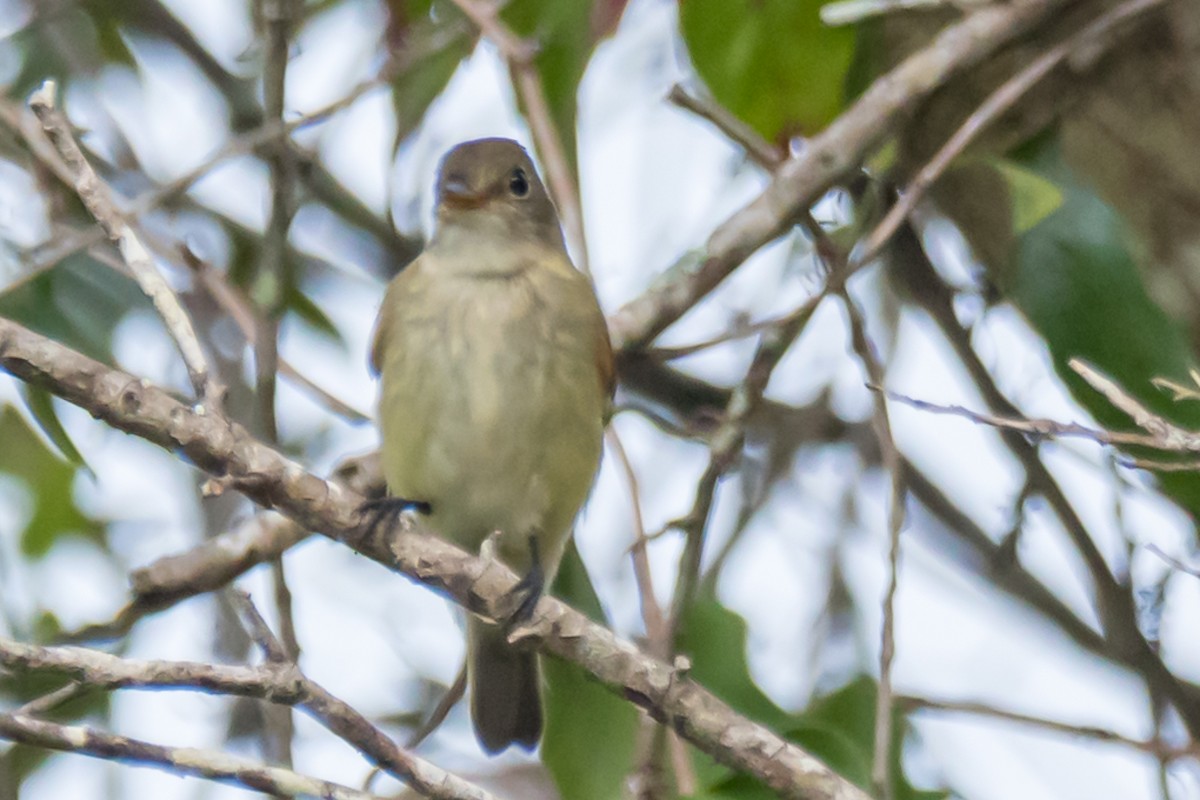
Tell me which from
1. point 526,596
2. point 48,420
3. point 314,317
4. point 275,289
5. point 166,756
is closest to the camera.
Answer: point 166,756

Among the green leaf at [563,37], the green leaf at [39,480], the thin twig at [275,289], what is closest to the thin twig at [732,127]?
the green leaf at [563,37]

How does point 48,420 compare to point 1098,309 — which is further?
point 1098,309

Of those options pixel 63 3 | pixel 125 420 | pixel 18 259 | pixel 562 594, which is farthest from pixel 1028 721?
pixel 63 3

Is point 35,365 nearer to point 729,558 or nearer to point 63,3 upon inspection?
point 63,3

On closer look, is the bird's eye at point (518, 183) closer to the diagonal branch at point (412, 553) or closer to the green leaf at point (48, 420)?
the green leaf at point (48, 420)

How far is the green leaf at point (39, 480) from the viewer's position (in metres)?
4.38

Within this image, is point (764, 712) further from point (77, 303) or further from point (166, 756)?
point (77, 303)

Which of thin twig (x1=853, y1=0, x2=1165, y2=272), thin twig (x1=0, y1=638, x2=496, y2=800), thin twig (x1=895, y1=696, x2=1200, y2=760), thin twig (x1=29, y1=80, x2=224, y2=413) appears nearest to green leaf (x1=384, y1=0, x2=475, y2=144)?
thin twig (x1=853, y1=0, x2=1165, y2=272)

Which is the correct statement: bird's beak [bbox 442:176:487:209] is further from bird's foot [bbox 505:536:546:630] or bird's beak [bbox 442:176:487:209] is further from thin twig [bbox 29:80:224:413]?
thin twig [bbox 29:80:224:413]

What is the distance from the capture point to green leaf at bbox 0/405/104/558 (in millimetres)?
4379

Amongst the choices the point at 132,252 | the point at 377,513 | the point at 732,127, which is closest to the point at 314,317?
the point at 732,127

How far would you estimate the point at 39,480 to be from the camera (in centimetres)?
443

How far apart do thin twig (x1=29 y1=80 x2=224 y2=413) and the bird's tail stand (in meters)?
1.87

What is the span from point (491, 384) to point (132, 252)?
1.27 meters
